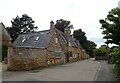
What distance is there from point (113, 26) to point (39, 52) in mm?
13685

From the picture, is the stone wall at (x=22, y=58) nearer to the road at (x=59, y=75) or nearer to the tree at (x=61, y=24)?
the road at (x=59, y=75)

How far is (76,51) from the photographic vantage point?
57.9 m

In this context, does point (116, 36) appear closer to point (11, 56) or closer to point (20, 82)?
point (20, 82)

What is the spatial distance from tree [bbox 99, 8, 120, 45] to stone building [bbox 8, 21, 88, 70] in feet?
35.3

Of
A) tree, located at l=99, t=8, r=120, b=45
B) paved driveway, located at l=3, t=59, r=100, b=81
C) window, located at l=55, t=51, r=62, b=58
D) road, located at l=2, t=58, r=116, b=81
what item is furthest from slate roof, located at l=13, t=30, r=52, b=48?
tree, located at l=99, t=8, r=120, b=45

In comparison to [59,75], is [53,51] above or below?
above

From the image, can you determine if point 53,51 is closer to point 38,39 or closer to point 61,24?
point 38,39

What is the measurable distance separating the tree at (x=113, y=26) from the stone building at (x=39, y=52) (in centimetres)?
1077

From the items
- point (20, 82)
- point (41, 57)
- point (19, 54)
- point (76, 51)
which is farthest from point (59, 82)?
point (76, 51)

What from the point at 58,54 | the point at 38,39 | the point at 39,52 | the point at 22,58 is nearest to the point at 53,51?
the point at 58,54

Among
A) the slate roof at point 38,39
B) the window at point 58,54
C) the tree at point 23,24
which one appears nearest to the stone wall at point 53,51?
the window at point 58,54

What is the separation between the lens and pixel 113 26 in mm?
20859

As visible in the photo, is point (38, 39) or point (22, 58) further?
point (38, 39)

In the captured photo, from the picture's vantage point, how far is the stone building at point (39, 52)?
28062mm
